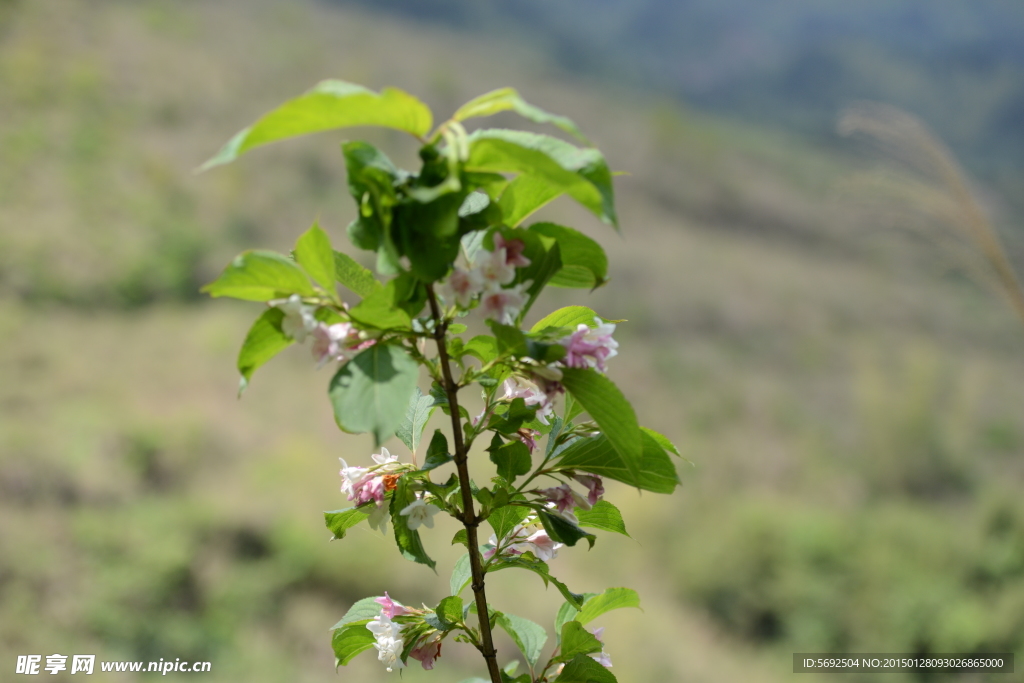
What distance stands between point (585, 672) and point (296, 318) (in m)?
0.30

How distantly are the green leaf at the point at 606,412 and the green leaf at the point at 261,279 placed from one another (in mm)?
150

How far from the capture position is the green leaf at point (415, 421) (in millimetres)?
488

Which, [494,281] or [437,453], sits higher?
[494,281]

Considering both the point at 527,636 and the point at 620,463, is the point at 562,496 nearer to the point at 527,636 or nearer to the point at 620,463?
the point at 620,463

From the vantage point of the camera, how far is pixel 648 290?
704 cm

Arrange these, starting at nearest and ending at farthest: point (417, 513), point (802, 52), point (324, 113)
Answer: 1. point (324, 113)
2. point (417, 513)
3. point (802, 52)

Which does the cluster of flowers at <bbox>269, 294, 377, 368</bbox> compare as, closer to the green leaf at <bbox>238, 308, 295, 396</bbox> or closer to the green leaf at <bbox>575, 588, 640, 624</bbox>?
the green leaf at <bbox>238, 308, 295, 396</bbox>

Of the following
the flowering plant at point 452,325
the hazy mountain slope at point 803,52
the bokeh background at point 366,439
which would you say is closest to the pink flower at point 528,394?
the flowering plant at point 452,325

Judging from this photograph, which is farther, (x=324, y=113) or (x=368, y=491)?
(x=368, y=491)

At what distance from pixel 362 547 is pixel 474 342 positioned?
2.84m

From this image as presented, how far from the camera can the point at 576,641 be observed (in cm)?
46

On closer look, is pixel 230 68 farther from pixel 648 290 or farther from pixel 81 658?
pixel 81 658

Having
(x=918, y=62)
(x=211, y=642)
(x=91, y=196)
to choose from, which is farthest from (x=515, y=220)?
(x=918, y=62)

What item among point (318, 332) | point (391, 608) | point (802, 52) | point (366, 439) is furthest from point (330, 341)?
point (802, 52)
